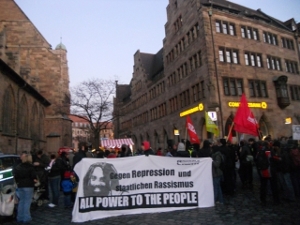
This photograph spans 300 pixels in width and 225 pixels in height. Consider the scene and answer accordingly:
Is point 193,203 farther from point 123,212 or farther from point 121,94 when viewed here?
point 121,94

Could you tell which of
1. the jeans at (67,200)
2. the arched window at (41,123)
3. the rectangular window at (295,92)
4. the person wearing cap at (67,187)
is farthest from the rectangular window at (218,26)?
the arched window at (41,123)

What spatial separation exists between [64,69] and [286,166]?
68396 millimetres

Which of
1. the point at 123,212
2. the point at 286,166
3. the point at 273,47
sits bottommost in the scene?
the point at 123,212

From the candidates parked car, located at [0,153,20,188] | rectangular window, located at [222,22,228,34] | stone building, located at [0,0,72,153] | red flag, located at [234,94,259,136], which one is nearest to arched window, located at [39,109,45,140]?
stone building, located at [0,0,72,153]

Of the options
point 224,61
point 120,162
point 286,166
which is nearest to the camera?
point 120,162

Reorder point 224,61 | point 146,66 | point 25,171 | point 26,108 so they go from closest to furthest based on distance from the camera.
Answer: point 25,171 < point 224,61 < point 26,108 < point 146,66

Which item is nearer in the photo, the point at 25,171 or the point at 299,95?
the point at 25,171

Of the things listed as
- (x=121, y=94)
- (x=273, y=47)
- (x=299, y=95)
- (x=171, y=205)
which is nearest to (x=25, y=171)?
(x=171, y=205)

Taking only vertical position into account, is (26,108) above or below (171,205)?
above

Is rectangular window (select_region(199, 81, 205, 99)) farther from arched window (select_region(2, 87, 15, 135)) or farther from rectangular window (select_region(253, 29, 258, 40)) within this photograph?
arched window (select_region(2, 87, 15, 135))

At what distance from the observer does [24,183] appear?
6941mm

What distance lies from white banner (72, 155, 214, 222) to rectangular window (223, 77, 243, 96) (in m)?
19.8

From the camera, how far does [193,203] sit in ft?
25.8

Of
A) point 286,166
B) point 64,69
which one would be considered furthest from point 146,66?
point 286,166
